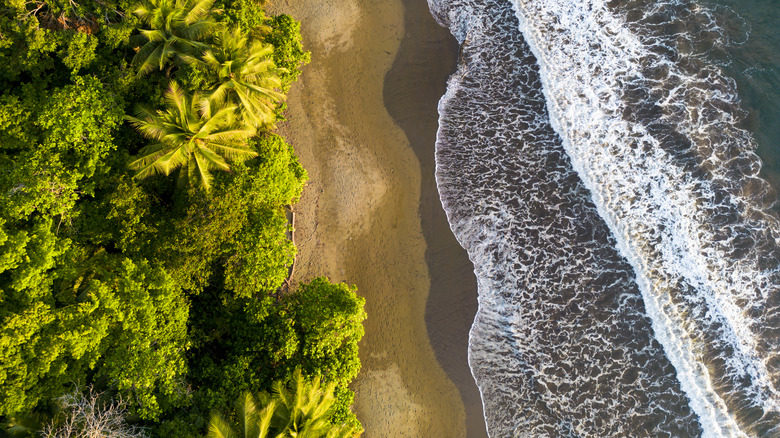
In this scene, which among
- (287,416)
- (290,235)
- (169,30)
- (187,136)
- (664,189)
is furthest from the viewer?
(664,189)

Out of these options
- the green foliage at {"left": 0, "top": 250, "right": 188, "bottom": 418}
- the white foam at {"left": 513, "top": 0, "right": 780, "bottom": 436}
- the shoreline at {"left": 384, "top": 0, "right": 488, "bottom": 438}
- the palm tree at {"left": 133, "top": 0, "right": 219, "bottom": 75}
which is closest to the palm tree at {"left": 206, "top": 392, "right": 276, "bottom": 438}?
the green foliage at {"left": 0, "top": 250, "right": 188, "bottom": 418}

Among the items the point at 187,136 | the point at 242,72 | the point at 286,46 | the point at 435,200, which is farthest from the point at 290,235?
the point at 286,46

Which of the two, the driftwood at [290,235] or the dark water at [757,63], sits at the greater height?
the dark water at [757,63]

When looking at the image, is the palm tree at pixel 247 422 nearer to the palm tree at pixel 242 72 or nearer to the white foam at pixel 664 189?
the palm tree at pixel 242 72

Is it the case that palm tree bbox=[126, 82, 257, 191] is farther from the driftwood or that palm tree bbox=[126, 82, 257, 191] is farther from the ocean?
the ocean

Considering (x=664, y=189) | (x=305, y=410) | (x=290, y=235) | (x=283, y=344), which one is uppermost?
(x=664, y=189)

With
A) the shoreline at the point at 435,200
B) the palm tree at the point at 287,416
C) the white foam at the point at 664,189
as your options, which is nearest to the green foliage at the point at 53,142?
the palm tree at the point at 287,416

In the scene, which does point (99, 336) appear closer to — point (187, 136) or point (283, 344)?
point (283, 344)
